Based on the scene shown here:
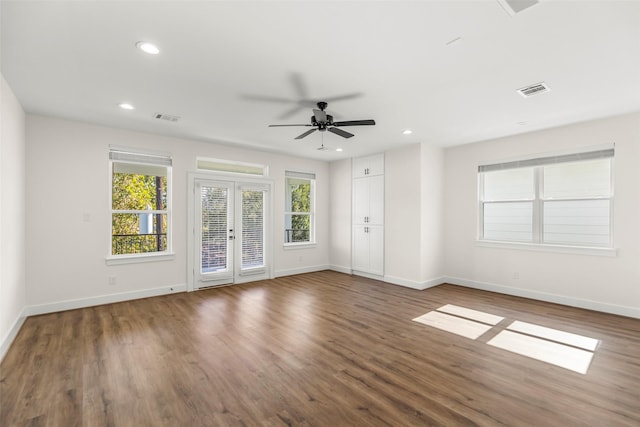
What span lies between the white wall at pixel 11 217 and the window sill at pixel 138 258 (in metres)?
0.98

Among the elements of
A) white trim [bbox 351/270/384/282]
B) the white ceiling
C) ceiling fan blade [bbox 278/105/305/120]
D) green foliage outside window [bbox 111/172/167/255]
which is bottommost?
white trim [bbox 351/270/384/282]

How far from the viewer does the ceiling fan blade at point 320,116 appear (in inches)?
133

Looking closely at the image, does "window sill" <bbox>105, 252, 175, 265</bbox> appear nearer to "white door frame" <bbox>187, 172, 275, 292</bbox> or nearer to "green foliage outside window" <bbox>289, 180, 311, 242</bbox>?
"white door frame" <bbox>187, 172, 275, 292</bbox>

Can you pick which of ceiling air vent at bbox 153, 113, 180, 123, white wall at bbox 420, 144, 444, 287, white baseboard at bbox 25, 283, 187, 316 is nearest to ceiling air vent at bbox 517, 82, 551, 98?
white wall at bbox 420, 144, 444, 287

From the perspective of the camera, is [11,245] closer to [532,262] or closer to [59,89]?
[59,89]

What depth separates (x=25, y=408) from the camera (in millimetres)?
2092

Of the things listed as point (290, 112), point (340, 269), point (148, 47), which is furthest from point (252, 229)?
point (148, 47)

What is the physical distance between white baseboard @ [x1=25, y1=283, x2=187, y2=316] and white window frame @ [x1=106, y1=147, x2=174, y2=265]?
51 cm

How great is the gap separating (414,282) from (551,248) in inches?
86.7

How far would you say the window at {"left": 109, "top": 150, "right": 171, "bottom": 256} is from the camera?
189 inches

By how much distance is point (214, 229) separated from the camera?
563cm

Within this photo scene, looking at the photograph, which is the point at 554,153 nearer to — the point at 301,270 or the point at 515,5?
the point at 515,5

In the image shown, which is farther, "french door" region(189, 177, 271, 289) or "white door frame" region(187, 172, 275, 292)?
"french door" region(189, 177, 271, 289)

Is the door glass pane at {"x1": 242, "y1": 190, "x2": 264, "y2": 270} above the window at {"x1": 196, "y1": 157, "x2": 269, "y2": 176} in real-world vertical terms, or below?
below
